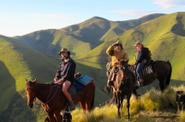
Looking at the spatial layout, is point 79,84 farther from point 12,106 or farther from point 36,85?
point 12,106

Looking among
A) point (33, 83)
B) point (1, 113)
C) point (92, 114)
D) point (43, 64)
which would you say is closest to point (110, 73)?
point (92, 114)

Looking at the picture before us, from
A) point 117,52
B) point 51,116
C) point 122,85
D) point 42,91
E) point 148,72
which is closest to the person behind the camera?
point 42,91

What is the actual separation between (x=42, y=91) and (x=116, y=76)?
3.21 meters

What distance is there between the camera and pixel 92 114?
15.6m

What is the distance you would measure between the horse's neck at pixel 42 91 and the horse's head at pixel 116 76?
2855 millimetres

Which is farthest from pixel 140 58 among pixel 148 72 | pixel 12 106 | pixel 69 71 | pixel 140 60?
pixel 12 106

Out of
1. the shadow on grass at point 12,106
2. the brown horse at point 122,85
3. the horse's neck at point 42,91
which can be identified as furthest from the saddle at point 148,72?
the shadow on grass at point 12,106

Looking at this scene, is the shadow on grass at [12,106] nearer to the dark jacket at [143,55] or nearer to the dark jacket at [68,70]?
the dark jacket at [143,55]

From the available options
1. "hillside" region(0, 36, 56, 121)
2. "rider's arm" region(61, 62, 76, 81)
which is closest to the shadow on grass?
"hillside" region(0, 36, 56, 121)

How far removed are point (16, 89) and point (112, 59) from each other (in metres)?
99.7

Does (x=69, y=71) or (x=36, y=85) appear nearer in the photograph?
Result: (x=36, y=85)

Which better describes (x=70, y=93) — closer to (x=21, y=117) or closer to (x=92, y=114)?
(x=92, y=114)

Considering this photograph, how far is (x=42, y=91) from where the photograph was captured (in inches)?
588

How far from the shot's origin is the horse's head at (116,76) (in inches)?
640
